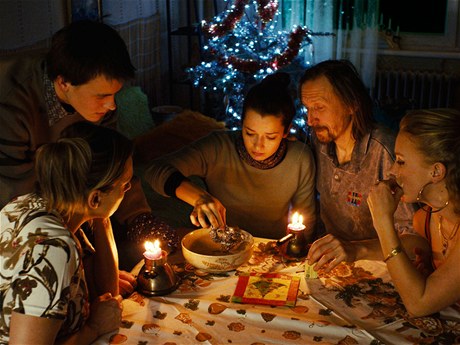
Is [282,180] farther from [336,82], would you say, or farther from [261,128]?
[336,82]

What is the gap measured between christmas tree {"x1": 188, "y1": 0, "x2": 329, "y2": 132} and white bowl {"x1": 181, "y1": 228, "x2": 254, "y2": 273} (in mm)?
3151

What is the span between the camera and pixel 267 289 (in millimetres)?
1762

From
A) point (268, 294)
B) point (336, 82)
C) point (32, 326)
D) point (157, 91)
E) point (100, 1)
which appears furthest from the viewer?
point (157, 91)

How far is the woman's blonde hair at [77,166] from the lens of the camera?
1.46 m

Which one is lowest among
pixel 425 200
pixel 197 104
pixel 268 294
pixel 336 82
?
pixel 197 104

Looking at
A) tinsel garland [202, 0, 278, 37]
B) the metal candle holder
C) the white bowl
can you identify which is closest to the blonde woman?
the white bowl

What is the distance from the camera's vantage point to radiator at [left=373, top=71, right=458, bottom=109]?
596cm

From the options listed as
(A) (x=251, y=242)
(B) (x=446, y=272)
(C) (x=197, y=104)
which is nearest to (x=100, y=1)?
(C) (x=197, y=104)

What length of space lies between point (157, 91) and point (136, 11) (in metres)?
0.90

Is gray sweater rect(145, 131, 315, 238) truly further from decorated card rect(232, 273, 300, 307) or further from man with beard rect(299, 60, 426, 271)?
decorated card rect(232, 273, 300, 307)

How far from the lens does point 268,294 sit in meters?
1.73

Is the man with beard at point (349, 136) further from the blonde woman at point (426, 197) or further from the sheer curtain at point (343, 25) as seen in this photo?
the sheer curtain at point (343, 25)

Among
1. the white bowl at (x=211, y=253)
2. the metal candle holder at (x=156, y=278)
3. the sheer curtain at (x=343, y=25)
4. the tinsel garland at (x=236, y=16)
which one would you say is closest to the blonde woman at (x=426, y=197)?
the white bowl at (x=211, y=253)

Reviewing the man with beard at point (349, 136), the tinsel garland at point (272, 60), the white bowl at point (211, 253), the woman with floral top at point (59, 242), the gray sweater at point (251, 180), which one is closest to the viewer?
the woman with floral top at point (59, 242)
